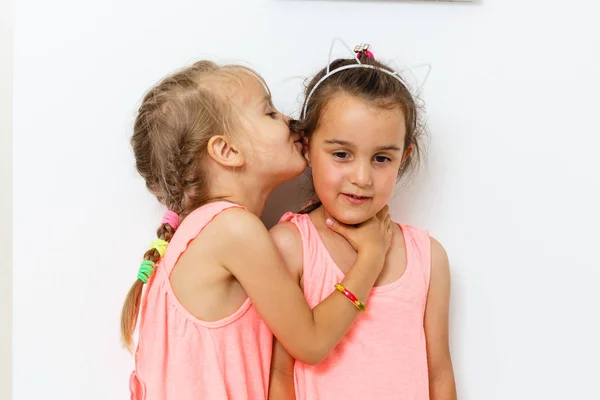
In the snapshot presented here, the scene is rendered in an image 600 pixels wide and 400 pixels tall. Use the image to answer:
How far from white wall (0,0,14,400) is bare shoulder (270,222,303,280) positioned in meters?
0.68

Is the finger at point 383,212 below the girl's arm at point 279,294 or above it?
above

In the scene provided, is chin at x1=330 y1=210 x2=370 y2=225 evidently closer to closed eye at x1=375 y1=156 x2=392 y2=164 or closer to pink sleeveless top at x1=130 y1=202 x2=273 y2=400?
closed eye at x1=375 y1=156 x2=392 y2=164

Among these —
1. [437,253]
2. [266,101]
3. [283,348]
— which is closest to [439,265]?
[437,253]

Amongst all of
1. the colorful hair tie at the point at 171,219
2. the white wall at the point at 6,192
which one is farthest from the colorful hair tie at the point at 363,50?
the white wall at the point at 6,192

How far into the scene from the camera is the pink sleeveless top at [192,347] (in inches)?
38.1

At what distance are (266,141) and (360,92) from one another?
0.18 m

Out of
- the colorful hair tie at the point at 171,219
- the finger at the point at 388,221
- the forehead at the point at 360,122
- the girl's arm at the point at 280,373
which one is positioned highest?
the forehead at the point at 360,122

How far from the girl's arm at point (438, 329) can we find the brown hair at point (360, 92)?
24cm

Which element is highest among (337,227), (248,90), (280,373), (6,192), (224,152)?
(248,90)

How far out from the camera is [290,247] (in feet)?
3.43

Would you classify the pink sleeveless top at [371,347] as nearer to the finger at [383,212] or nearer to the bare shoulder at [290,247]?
the bare shoulder at [290,247]

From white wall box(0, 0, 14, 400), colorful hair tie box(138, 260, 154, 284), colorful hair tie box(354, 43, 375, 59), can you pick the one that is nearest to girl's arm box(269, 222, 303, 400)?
colorful hair tie box(138, 260, 154, 284)

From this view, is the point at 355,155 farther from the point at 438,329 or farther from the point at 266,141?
the point at 438,329

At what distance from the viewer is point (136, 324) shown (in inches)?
43.5
